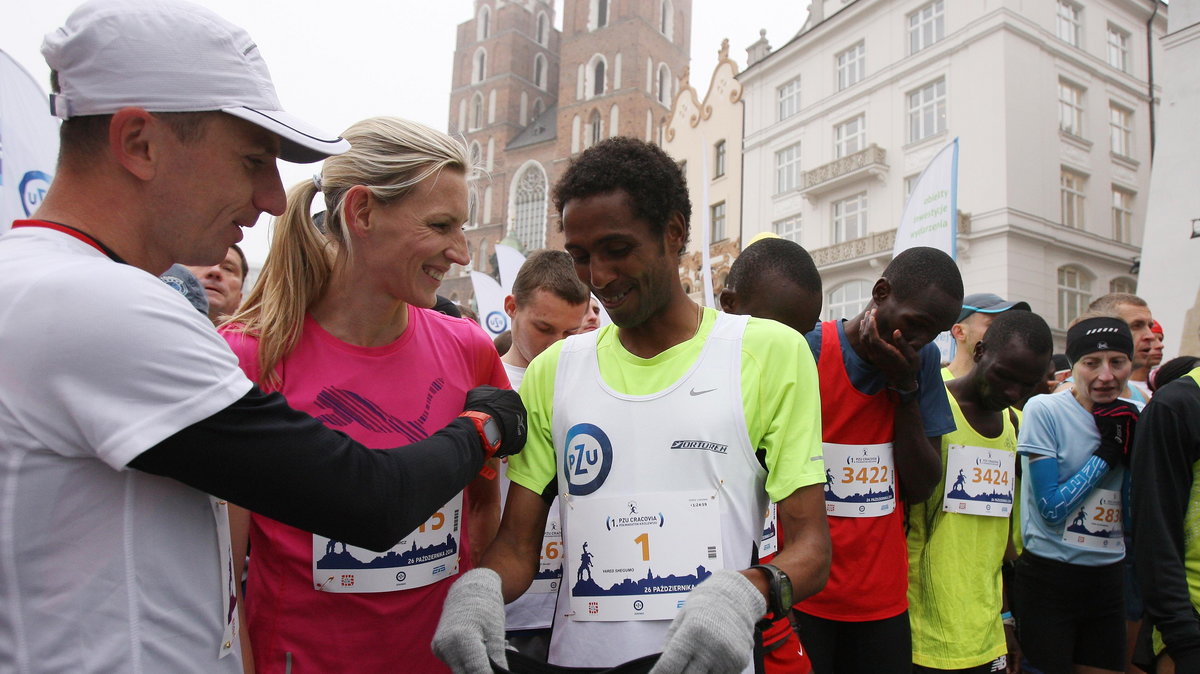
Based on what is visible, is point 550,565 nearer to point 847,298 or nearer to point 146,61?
point 146,61

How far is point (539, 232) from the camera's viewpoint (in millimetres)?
56125

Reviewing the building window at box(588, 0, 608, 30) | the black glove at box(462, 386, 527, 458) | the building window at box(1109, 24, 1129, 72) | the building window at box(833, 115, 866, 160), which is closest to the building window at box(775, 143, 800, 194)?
the building window at box(833, 115, 866, 160)

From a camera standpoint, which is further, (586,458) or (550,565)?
(550,565)

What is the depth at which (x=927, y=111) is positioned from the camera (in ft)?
71.7

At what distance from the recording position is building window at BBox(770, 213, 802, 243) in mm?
25531

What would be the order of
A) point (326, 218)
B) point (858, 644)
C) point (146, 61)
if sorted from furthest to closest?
point (858, 644) < point (326, 218) < point (146, 61)

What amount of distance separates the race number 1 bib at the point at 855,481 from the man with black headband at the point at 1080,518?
1408 mm

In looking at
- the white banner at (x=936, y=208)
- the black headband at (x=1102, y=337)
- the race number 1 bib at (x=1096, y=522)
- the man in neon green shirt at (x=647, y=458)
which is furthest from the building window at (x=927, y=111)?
the man in neon green shirt at (x=647, y=458)

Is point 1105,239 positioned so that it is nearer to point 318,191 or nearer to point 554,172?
point 318,191

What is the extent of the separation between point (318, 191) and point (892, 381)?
2026 millimetres

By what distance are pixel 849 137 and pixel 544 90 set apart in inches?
1794

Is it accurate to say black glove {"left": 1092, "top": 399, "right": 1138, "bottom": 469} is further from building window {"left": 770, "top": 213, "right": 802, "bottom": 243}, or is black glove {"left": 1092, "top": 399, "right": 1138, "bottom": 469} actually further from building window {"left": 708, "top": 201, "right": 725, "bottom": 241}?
building window {"left": 708, "top": 201, "right": 725, "bottom": 241}

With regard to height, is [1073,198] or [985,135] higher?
[985,135]

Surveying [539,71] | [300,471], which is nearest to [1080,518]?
[300,471]
